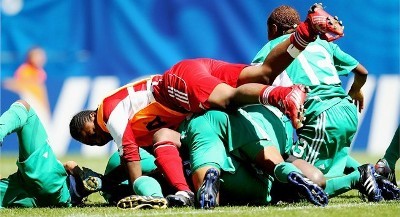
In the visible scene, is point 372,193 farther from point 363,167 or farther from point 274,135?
point 274,135

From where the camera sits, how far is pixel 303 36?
6.64 m


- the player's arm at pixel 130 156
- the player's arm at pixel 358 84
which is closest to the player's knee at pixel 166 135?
the player's arm at pixel 130 156

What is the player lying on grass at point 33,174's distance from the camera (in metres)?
7.06

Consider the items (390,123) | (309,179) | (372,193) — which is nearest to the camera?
(309,179)

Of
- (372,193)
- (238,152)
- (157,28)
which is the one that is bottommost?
(372,193)

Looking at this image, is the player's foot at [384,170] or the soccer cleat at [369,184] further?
the player's foot at [384,170]

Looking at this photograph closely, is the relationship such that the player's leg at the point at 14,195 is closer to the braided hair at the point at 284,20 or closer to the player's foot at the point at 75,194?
the player's foot at the point at 75,194

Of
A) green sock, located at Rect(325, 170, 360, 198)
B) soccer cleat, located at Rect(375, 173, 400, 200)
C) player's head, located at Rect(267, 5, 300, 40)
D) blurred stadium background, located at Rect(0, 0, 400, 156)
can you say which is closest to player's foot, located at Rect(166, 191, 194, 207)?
green sock, located at Rect(325, 170, 360, 198)

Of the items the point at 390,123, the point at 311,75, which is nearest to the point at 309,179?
the point at 311,75

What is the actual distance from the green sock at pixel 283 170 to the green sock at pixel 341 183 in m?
0.52

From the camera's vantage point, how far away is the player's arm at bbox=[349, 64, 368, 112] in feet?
27.5

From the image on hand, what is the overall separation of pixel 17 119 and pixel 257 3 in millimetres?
8222

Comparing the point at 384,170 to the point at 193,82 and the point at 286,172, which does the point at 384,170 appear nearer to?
the point at 286,172

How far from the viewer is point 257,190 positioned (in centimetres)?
682
